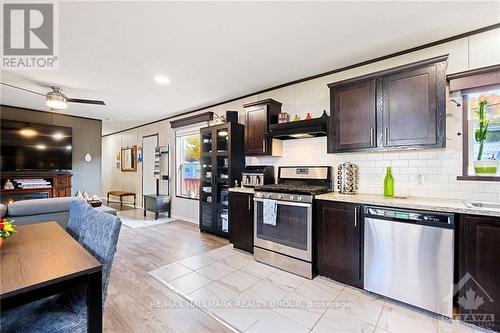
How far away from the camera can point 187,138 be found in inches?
217

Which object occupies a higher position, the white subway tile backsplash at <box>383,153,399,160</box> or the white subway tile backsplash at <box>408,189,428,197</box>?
the white subway tile backsplash at <box>383,153,399,160</box>

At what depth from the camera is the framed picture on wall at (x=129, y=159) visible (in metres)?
7.20

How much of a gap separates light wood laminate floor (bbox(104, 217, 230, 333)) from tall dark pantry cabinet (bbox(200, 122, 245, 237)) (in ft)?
1.12

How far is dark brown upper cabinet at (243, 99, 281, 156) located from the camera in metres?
3.49

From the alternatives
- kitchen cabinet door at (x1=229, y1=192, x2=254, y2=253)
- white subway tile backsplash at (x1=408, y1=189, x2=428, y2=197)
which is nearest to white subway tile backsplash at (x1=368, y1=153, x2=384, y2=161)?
white subway tile backsplash at (x1=408, y1=189, x2=428, y2=197)

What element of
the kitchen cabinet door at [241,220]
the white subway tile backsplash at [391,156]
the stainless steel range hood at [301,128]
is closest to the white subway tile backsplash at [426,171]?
the white subway tile backsplash at [391,156]

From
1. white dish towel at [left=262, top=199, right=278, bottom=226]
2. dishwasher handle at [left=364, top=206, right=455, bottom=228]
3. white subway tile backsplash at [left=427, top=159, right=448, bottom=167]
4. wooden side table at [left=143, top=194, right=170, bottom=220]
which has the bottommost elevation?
wooden side table at [left=143, top=194, right=170, bottom=220]

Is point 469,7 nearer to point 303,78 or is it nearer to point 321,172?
point 303,78

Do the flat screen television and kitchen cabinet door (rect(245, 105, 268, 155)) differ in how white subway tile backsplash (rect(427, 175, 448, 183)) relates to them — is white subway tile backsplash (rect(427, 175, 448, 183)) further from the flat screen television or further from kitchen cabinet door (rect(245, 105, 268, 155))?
the flat screen television

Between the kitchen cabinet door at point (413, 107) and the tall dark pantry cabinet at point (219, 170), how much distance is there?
Result: 2.25 m

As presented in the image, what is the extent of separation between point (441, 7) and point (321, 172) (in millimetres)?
1956

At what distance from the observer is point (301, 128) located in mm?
3033

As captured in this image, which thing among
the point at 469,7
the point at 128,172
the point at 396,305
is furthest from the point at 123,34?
the point at 128,172

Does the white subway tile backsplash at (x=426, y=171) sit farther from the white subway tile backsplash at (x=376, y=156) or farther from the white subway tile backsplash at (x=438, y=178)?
the white subway tile backsplash at (x=376, y=156)
